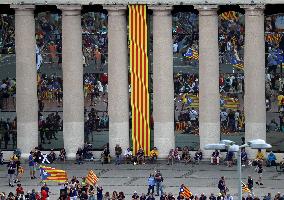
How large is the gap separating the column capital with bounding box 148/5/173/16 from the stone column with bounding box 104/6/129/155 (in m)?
2.15

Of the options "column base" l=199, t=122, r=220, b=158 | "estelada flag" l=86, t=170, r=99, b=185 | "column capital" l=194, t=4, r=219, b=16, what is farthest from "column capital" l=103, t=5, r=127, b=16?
"estelada flag" l=86, t=170, r=99, b=185

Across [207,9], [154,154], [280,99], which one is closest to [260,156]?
[154,154]

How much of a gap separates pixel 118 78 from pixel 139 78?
1764 mm

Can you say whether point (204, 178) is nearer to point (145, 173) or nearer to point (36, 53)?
point (145, 173)

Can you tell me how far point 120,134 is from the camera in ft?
368

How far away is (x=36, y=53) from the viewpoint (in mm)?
115750

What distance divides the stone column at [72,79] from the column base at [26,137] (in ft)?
7.10

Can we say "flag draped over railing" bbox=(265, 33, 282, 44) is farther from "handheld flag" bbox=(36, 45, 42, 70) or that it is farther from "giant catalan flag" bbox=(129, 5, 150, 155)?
"handheld flag" bbox=(36, 45, 42, 70)

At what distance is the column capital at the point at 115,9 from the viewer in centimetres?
11125

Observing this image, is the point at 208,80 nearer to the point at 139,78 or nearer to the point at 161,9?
the point at 139,78

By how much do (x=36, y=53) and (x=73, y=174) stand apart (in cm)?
1217

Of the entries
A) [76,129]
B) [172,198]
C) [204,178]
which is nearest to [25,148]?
[76,129]

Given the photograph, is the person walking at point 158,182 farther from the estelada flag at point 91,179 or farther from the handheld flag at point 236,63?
the handheld flag at point 236,63

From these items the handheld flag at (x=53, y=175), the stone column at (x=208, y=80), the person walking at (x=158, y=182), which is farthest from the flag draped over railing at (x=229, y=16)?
the handheld flag at (x=53, y=175)
